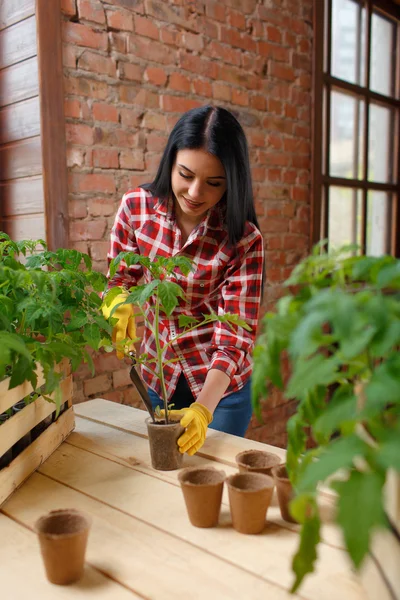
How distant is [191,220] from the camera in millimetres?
1659

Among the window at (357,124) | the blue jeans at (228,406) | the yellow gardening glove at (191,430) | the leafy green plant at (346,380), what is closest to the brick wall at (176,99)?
the window at (357,124)

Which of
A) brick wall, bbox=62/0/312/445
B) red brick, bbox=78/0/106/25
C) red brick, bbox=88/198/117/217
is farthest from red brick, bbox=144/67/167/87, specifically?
red brick, bbox=88/198/117/217

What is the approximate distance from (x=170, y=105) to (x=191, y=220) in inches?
29.3

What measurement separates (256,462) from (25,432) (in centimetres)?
42

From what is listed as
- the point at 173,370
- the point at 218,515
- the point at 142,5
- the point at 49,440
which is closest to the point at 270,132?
the point at 142,5

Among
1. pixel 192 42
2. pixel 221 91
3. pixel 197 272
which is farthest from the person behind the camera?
pixel 221 91

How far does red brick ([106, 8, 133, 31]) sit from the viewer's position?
1.93 m

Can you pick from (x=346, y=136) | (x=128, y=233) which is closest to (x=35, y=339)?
(x=128, y=233)

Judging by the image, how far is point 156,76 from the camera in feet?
6.93

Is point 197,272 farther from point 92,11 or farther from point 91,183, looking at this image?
point 92,11

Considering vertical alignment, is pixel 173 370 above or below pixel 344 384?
below

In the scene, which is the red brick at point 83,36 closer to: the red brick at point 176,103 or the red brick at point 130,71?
the red brick at point 130,71

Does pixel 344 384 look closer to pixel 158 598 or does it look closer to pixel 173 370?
pixel 158 598

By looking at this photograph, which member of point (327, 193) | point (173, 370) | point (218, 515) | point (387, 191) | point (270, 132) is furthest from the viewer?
point (387, 191)
